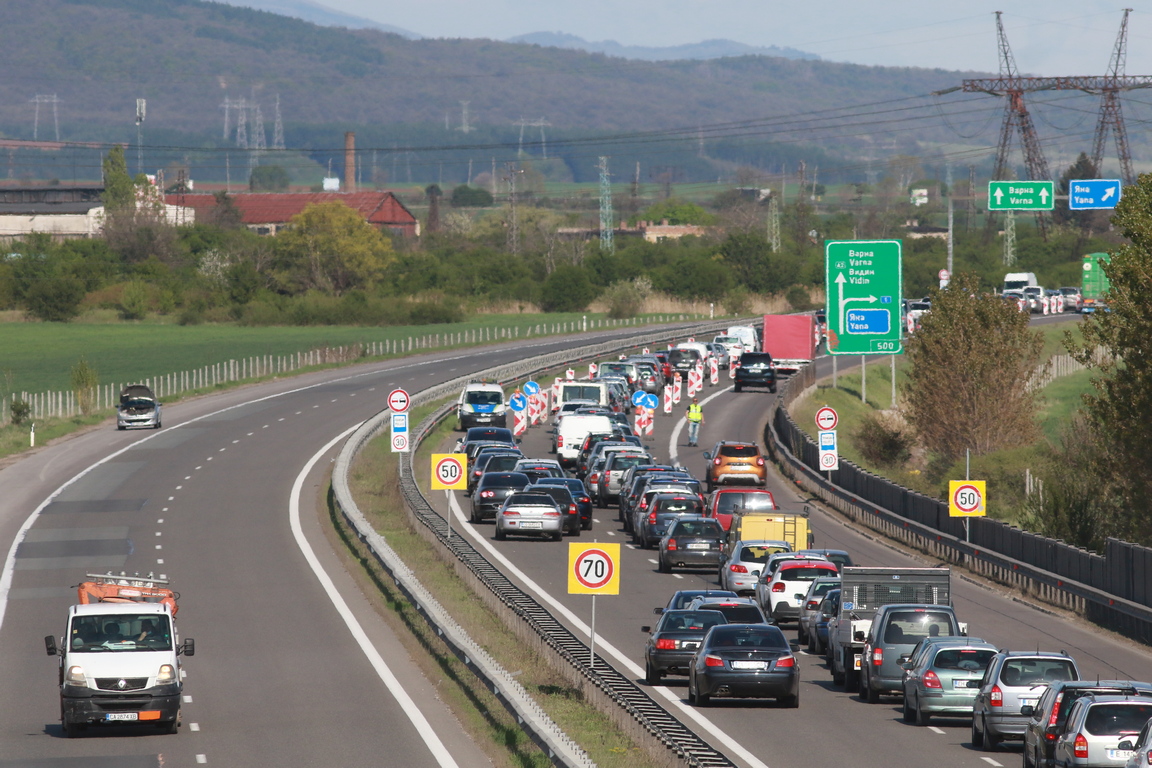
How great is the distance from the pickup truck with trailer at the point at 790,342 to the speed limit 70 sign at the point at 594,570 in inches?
2391

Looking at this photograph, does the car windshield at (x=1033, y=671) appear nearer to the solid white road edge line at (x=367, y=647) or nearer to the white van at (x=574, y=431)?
the solid white road edge line at (x=367, y=647)

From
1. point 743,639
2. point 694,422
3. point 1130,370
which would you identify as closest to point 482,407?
point 694,422

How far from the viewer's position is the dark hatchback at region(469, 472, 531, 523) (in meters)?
41.7

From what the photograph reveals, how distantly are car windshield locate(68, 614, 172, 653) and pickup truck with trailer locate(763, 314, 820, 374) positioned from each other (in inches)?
2524

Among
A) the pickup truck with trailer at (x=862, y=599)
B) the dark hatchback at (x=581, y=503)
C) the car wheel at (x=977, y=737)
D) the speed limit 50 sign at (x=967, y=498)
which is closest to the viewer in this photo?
the car wheel at (x=977, y=737)

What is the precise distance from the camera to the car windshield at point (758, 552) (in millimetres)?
31589

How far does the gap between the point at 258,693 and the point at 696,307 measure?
118627 millimetres

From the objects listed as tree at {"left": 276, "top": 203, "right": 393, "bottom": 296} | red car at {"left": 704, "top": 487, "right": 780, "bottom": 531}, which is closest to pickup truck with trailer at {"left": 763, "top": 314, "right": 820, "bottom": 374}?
red car at {"left": 704, "top": 487, "right": 780, "bottom": 531}

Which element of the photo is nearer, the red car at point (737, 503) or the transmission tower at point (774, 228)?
the red car at point (737, 503)

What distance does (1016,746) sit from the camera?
1897 cm

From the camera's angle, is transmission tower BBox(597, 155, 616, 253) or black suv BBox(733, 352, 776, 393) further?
transmission tower BBox(597, 155, 616, 253)

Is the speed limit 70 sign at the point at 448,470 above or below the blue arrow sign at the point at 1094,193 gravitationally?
below

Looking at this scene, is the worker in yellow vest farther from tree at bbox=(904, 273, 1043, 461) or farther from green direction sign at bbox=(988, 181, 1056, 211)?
green direction sign at bbox=(988, 181, 1056, 211)

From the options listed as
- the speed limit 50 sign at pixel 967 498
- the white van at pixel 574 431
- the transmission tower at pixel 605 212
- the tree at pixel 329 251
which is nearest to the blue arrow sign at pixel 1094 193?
the white van at pixel 574 431
